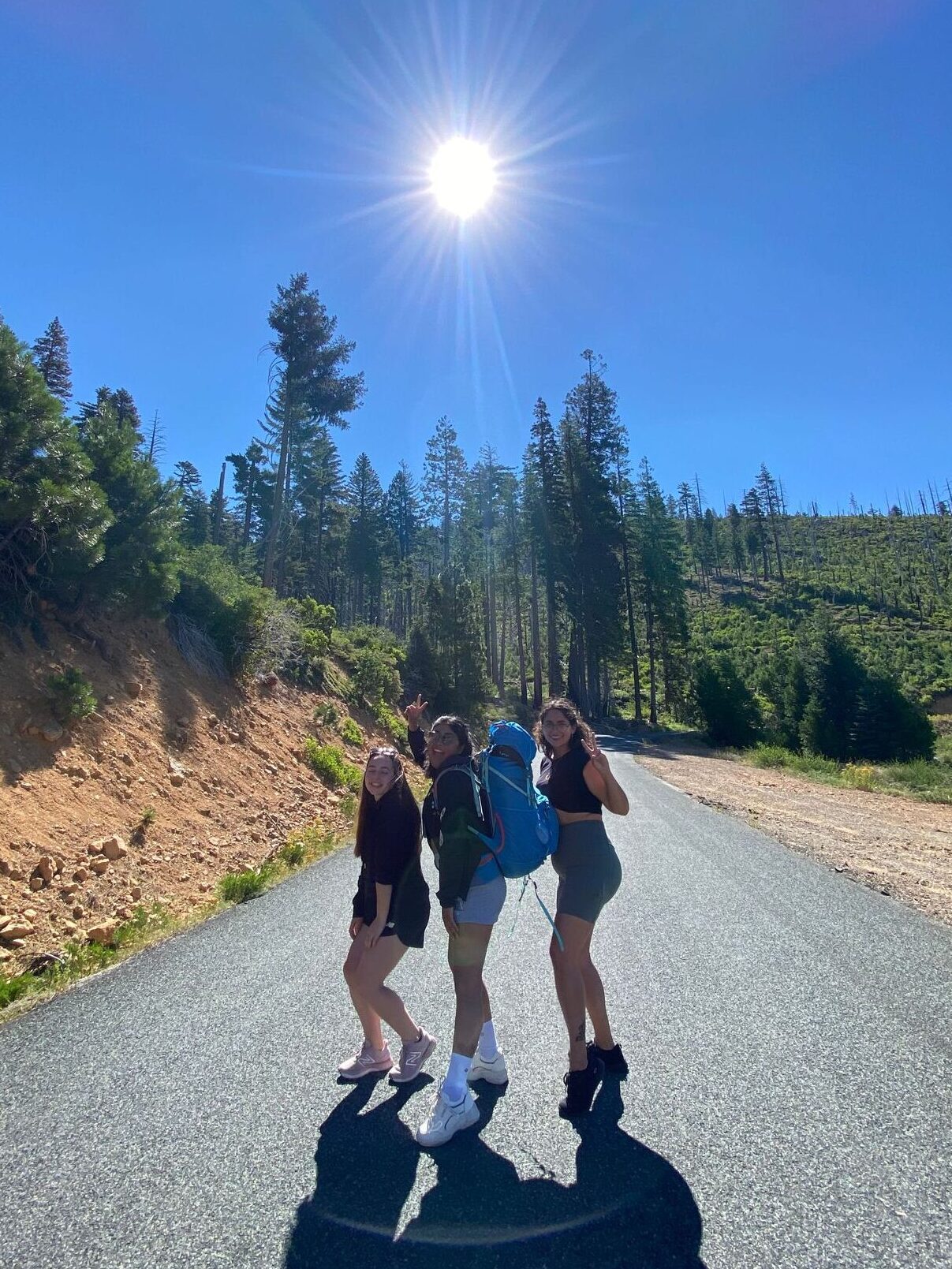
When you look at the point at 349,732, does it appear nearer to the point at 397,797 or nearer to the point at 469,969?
the point at 397,797

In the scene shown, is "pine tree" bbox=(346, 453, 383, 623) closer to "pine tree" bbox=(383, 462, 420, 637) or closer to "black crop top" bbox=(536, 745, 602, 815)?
"pine tree" bbox=(383, 462, 420, 637)

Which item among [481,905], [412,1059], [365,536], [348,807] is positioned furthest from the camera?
[365,536]

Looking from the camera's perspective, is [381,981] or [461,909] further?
[381,981]

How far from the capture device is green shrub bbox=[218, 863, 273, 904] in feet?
21.3

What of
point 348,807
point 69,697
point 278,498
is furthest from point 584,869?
point 278,498

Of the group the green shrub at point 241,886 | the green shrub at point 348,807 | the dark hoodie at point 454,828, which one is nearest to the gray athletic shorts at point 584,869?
the dark hoodie at point 454,828

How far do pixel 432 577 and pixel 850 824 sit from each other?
→ 1972 cm

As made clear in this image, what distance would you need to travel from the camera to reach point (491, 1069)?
3113 mm

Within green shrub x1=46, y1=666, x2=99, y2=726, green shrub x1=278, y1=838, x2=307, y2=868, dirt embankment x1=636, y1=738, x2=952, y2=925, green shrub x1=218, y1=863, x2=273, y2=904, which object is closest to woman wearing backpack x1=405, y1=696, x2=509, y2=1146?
green shrub x1=218, y1=863, x2=273, y2=904

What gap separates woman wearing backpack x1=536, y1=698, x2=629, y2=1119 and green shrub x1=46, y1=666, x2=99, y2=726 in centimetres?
632

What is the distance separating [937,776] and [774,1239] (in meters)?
19.4

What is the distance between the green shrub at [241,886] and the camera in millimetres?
6500

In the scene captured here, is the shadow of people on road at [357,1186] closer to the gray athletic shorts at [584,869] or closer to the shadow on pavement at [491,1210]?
the shadow on pavement at [491,1210]

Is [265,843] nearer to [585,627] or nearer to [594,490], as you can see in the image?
[585,627]
